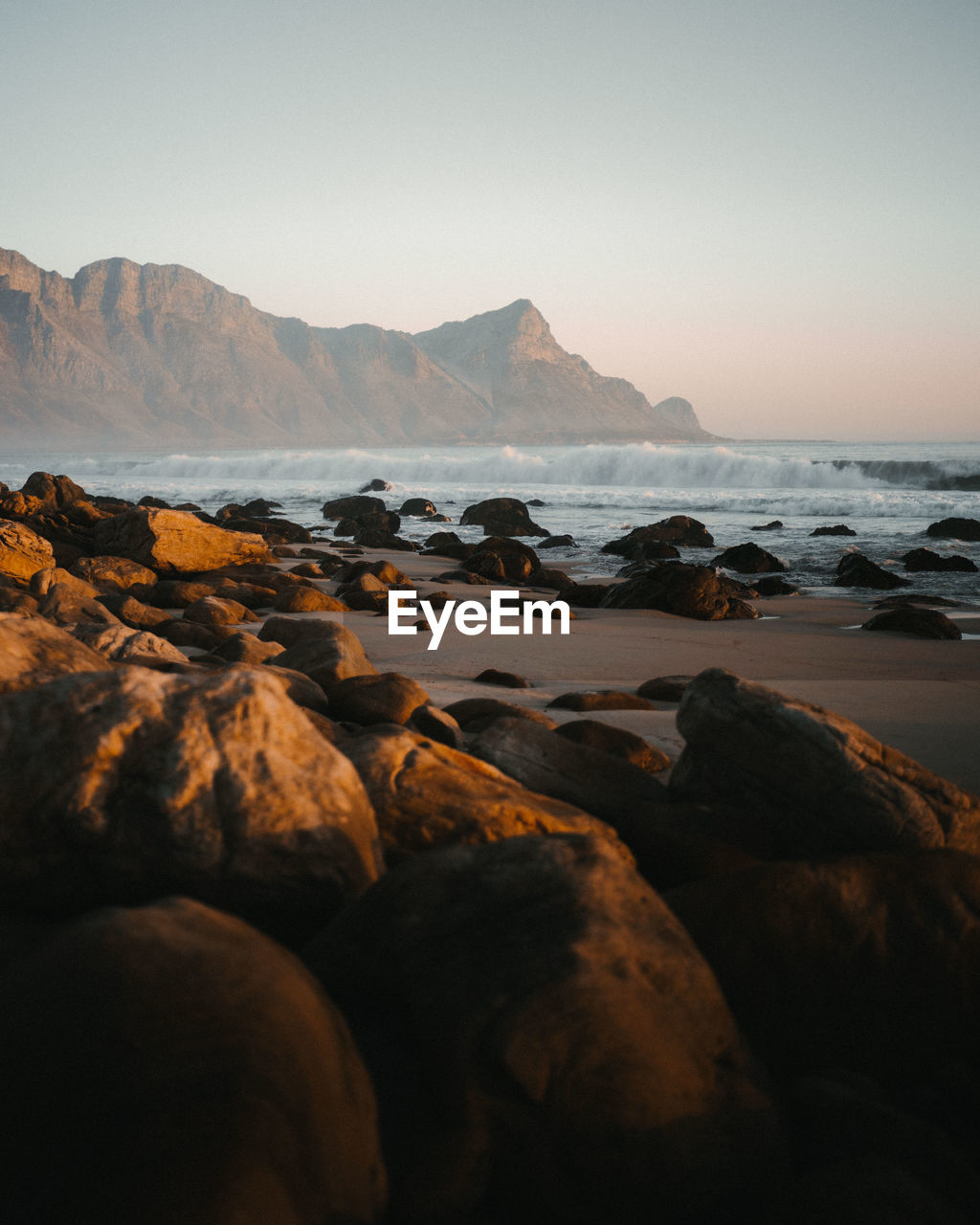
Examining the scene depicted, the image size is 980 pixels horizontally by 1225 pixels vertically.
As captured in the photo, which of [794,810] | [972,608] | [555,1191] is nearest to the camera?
[555,1191]

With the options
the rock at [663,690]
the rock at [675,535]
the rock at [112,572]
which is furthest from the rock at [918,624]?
the rock at [675,535]

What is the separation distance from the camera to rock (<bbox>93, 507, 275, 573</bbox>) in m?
9.77

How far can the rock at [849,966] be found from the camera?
1770 millimetres

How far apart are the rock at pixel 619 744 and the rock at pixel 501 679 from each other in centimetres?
161

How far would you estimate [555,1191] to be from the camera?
1.37m

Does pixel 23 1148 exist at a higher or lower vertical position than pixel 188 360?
lower

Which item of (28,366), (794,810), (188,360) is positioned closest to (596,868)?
(794,810)

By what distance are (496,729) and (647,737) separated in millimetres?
1361

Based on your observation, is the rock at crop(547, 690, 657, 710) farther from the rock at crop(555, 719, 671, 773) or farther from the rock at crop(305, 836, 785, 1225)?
the rock at crop(305, 836, 785, 1225)

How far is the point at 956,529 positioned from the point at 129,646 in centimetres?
1602

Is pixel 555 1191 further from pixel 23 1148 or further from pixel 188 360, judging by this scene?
pixel 188 360

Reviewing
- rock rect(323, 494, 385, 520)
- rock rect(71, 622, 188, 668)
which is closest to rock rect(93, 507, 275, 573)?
rock rect(71, 622, 188, 668)

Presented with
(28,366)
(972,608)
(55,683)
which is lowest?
(972,608)

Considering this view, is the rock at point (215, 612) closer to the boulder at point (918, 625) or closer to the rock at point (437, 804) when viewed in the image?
the rock at point (437, 804)
